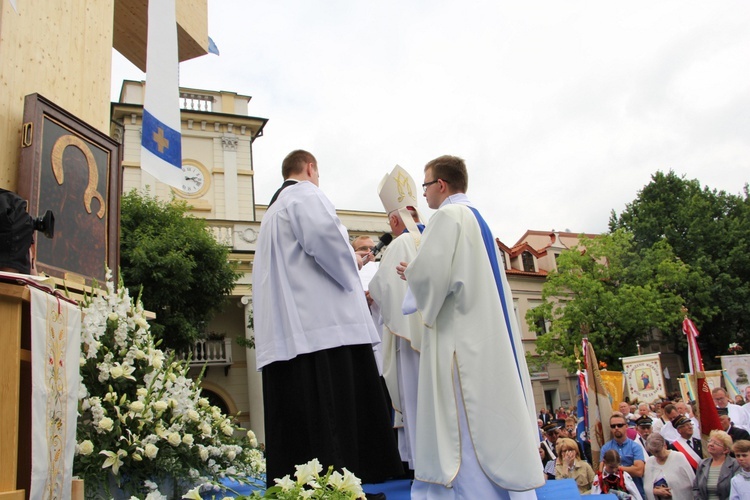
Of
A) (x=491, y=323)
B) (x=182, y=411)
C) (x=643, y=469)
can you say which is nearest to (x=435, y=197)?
(x=491, y=323)

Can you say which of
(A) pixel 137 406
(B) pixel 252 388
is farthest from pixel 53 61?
(B) pixel 252 388

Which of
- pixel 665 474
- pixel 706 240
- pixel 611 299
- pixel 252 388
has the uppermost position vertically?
pixel 706 240

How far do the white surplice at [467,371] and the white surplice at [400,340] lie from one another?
94cm

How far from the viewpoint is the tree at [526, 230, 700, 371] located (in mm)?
29438

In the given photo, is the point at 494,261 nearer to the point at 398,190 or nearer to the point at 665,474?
the point at 398,190

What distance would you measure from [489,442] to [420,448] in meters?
0.40

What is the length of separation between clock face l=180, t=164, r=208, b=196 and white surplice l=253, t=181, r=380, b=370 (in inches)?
845

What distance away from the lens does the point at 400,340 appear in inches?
191

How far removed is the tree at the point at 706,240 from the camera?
33.9 m

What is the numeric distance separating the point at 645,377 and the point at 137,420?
15906mm

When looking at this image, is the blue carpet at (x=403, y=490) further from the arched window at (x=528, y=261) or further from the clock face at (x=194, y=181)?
the arched window at (x=528, y=261)

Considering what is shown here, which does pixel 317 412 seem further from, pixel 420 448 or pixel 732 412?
pixel 732 412

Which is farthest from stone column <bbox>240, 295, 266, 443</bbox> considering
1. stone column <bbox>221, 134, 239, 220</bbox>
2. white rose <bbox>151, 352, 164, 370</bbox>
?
white rose <bbox>151, 352, 164, 370</bbox>

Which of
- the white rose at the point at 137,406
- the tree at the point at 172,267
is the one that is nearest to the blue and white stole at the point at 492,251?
the white rose at the point at 137,406
